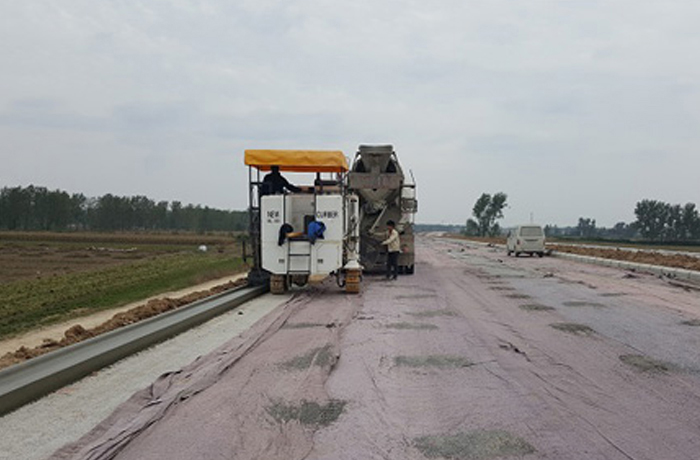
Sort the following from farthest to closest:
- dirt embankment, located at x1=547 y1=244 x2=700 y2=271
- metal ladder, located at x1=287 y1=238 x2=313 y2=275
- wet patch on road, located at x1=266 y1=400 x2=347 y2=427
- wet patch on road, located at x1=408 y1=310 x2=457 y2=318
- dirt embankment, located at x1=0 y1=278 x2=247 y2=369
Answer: dirt embankment, located at x1=547 y1=244 x2=700 y2=271
metal ladder, located at x1=287 y1=238 x2=313 y2=275
wet patch on road, located at x1=408 y1=310 x2=457 y2=318
dirt embankment, located at x1=0 y1=278 x2=247 y2=369
wet patch on road, located at x1=266 y1=400 x2=347 y2=427

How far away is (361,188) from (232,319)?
9.71m

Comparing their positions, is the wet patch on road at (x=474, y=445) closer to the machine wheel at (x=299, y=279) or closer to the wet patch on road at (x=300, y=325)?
the wet patch on road at (x=300, y=325)

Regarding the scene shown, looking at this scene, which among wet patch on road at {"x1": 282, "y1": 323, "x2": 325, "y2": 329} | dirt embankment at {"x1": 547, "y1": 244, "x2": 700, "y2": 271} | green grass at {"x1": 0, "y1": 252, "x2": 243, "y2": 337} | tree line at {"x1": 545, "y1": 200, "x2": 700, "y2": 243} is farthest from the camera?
tree line at {"x1": 545, "y1": 200, "x2": 700, "y2": 243}

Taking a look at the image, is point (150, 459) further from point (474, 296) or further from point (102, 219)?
point (102, 219)

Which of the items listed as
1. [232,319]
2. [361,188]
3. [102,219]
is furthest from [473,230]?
[232,319]

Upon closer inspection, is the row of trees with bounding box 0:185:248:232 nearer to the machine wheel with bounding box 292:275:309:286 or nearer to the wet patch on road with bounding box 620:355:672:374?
the machine wheel with bounding box 292:275:309:286

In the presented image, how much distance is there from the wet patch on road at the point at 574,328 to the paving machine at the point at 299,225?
5.83m

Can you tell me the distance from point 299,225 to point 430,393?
9.46 metres

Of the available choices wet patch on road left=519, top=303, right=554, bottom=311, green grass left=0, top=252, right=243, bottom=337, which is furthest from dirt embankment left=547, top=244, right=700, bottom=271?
green grass left=0, top=252, right=243, bottom=337

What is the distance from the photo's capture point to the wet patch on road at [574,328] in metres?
8.80

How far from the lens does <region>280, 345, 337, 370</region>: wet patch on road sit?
6863 mm

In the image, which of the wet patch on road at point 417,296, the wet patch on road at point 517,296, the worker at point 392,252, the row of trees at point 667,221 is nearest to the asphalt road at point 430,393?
the wet patch on road at point 517,296

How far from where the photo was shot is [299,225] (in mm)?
14781

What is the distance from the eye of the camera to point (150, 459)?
4207mm
